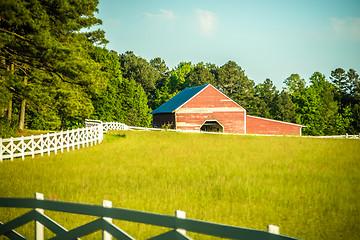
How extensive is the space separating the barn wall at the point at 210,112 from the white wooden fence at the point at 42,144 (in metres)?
18.9

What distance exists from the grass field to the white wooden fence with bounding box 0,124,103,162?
1326 mm

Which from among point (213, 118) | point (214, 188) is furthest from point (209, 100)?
point (214, 188)

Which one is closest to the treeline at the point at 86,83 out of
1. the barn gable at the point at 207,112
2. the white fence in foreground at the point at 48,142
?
the white fence in foreground at the point at 48,142

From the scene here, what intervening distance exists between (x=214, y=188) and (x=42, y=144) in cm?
1324

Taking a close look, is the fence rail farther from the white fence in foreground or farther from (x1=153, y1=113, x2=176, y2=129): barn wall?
(x1=153, y1=113, x2=176, y2=129): barn wall

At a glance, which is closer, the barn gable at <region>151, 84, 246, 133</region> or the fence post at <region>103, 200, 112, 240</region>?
the fence post at <region>103, 200, 112, 240</region>

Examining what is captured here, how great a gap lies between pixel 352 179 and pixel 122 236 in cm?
1027

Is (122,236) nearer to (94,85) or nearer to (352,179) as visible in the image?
(352,179)

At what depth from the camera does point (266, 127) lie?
1896 inches

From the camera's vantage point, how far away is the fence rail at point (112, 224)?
3467 millimetres

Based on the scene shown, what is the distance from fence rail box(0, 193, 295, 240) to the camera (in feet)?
11.4

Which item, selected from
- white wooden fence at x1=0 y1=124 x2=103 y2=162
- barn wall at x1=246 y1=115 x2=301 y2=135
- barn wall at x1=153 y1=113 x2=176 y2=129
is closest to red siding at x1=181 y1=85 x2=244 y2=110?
barn wall at x1=153 y1=113 x2=176 y2=129

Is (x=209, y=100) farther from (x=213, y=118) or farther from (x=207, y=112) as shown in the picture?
(x=213, y=118)

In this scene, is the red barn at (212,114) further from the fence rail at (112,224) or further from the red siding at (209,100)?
the fence rail at (112,224)
